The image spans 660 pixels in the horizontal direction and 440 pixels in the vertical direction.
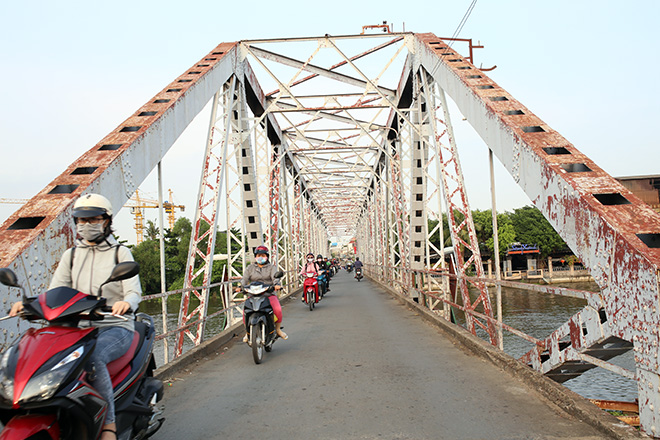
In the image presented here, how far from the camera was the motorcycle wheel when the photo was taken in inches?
261

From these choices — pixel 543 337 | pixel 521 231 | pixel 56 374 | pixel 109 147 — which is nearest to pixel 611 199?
pixel 56 374

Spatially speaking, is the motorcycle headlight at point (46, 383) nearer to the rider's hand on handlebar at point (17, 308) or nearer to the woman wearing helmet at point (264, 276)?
the rider's hand on handlebar at point (17, 308)

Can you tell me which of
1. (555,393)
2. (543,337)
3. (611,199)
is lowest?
(543,337)

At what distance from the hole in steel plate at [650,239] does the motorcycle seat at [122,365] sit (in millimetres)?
3130

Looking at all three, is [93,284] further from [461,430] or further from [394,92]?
[394,92]

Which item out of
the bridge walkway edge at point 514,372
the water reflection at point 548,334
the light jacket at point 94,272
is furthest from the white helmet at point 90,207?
the water reflection at point 548,334

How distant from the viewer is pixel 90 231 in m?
3.19

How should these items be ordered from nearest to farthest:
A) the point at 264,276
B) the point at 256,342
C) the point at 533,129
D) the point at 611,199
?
the point at 611,199
the point at 533,129
the point at 256,342
the point at 264,276

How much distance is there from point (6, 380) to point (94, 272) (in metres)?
0.95

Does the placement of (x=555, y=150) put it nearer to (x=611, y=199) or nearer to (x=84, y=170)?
(x=611, y=199)

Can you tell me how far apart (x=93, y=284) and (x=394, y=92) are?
14650 mm

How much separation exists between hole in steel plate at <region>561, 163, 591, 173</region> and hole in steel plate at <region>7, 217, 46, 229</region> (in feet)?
13.9

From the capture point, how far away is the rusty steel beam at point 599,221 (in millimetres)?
2996

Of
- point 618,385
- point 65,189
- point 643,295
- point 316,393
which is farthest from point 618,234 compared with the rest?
point 618,385
